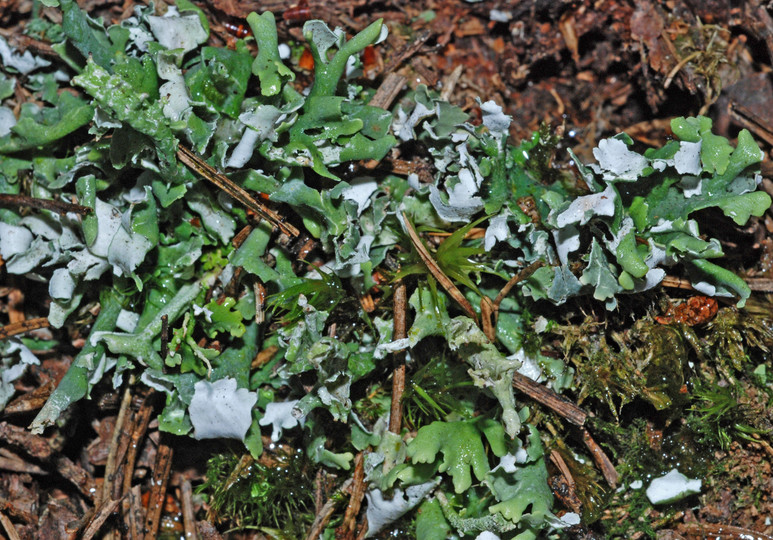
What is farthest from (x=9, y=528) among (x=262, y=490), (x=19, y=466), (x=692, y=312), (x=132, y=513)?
(x=692, y=312)

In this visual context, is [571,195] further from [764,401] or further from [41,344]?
[41,344]

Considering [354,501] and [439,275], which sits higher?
[439,275]

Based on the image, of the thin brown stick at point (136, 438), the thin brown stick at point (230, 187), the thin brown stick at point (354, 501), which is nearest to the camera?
the thin brown stick at point (230, 187)

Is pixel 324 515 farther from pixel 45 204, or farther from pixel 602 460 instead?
pixel 45 204

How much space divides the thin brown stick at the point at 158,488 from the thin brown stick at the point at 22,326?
29.1 inches

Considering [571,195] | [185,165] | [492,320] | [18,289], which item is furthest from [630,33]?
[18,289]

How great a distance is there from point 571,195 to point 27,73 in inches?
98.7

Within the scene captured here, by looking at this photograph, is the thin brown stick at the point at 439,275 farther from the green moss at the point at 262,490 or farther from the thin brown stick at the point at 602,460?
the green moss at the point at 262,490

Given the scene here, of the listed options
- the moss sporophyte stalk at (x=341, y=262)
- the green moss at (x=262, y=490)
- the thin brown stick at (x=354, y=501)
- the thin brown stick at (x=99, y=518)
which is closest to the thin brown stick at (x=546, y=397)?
the moss sporophyte stalk at (x=341, y=262)

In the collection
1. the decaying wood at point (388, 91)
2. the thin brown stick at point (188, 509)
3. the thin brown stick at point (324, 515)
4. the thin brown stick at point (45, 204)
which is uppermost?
the decaying wood at point (388, 91)

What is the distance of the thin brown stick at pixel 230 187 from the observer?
255 centimetres

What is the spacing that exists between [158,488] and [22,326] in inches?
36.2

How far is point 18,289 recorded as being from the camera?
9.50ft

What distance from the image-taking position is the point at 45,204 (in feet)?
8.51
